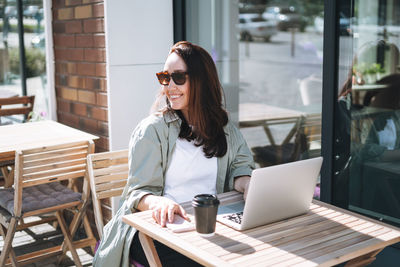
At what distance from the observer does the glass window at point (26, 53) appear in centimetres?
552

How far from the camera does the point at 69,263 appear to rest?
12.4ft

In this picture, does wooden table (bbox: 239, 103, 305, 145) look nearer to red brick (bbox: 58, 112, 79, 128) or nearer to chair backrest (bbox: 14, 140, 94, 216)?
red brick (bbox: 58, 112, 79, 128)

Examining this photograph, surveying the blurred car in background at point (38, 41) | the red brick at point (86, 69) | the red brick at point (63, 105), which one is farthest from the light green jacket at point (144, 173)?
the blurred car in background at point (38, 41)

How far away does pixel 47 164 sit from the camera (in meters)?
3.23

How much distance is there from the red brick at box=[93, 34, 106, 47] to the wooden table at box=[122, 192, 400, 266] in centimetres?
178

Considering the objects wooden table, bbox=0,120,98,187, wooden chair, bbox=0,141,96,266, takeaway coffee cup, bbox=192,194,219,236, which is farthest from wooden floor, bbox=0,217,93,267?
takeaway coffee cup, bbox=192,194,219,236

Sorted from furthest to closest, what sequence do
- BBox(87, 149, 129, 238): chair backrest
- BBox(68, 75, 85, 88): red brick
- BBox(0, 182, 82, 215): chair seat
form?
1. BBox(68, 75, 85, 88): red brick
2. BBox(0, 182, 82, 215): chair seat
3. BBox(87, 149, 129, 238): chair backrest

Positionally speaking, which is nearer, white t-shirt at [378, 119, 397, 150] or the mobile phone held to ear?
the mobile phone held to ear

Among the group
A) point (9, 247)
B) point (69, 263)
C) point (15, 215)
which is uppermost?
point (15, 215)

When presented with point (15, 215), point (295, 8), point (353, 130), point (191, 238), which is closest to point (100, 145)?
point (15, 215)

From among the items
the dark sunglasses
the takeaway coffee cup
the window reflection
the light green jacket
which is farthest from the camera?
the window reflection

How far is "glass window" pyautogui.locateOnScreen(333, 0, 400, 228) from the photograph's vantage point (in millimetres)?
2826

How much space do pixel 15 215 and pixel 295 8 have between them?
19.6m

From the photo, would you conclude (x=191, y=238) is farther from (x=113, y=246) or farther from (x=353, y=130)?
(x=353, y=130)
